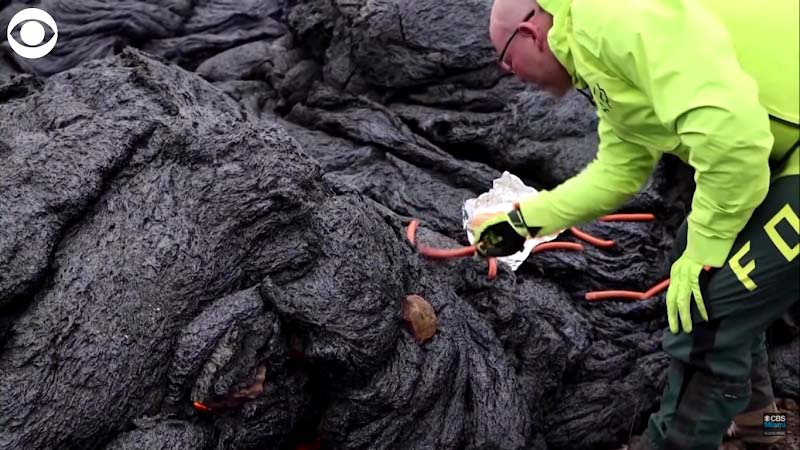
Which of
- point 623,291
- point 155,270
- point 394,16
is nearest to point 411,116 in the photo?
point 394,16

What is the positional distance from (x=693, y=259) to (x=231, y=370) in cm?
168

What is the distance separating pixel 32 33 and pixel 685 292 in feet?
14.1

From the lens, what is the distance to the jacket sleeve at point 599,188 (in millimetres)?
2982

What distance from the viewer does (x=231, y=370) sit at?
3.07 meters

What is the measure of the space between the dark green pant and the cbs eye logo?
3.97 m

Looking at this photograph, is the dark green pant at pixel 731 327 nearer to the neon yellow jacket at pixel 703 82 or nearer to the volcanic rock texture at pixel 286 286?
the neon yellow jacket at pixel 703 82

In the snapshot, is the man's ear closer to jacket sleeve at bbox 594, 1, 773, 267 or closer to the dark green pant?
jacket sleeve at bbox 594, 1, 773, 267

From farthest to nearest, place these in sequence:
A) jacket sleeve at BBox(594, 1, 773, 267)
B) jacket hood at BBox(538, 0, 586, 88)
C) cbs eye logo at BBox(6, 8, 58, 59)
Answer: cbs eye logo at BBox(6, 8, 58, 59) → jacket hood at BBox(538, 0, 586, 88) → jacket sleeve at BBox(594, 1, 773, 267)

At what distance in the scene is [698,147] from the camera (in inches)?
90.7

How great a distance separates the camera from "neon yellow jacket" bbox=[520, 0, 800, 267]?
2266 mm

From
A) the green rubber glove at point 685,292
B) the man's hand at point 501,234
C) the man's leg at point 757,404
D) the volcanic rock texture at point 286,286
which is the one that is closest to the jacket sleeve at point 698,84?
the green rubber glove at point 685,292

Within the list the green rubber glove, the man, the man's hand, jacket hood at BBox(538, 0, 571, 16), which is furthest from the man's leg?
jacket hood at BBox(538, 0, 571, 16)

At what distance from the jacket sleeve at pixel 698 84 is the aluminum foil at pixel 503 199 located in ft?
6.06

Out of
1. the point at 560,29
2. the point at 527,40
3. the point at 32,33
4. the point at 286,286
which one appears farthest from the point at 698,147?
the point at 32,33
